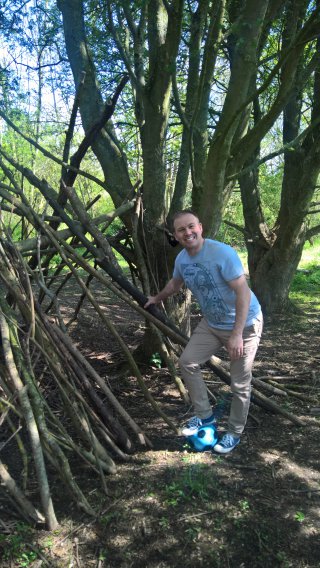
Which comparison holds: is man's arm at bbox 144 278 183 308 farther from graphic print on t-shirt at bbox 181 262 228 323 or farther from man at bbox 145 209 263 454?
graphic print on t-shirt at bbox 181 262 228 323

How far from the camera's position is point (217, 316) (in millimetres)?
2816

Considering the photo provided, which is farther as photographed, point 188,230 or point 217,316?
point 217,316

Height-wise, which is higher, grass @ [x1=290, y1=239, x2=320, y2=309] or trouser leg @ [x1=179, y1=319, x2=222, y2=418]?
trouser leg @ [x1=179, y1=319, x2=222, y2=418]

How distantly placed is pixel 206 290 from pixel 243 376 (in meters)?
0.64

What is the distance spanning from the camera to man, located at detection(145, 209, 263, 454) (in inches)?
104

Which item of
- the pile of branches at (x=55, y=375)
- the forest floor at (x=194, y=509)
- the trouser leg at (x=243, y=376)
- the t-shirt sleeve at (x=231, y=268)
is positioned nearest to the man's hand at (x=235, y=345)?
the trouser leg at (x=243, y=376)

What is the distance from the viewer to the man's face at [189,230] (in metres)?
2.71

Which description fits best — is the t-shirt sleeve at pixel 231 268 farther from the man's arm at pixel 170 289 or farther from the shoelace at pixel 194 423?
the shoelace at pixel 194 423

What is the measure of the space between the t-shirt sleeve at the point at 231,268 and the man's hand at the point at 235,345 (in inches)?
14.1

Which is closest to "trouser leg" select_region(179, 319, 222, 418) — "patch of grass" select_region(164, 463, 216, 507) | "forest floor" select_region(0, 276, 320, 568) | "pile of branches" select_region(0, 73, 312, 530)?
"pile of branches" select_region(0, 73, 312, 530)

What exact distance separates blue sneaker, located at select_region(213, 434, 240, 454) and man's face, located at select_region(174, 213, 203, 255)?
51.6 inches

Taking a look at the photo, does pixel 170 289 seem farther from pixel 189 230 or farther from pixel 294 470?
pixel 294 470

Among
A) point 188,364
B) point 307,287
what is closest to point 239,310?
point 188,364

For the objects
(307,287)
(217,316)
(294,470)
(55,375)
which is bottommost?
(307,287)
